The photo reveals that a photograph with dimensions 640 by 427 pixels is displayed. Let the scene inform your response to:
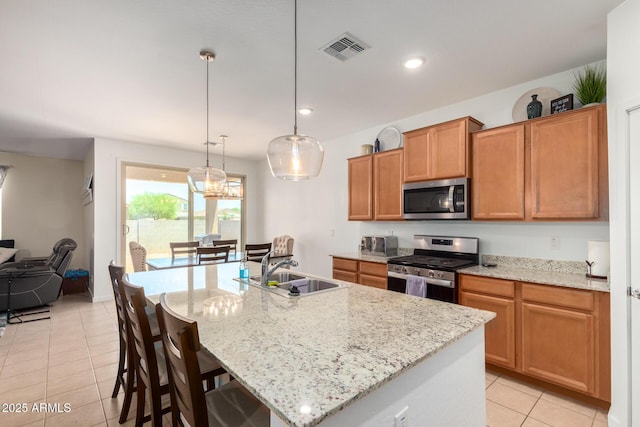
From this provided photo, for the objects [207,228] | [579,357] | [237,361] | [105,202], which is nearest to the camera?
[237,361]

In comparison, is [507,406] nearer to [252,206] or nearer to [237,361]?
[237,361]

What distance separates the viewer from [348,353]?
1109 mm

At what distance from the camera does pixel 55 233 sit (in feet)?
21.4

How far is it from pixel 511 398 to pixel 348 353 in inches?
82.5

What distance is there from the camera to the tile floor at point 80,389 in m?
2.11

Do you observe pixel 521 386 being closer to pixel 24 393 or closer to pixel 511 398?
pixel 511 398

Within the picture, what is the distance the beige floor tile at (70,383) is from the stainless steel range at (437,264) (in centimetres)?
296

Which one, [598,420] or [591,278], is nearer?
[598,420]

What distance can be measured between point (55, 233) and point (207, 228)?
133 inches

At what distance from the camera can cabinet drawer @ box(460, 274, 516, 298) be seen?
101 inches

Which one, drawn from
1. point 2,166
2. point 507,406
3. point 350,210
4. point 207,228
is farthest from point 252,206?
point 507,406

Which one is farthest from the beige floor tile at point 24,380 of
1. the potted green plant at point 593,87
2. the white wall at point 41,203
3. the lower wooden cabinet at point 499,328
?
the potted green plant at point 593,87

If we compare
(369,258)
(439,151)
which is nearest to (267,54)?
(439,151)

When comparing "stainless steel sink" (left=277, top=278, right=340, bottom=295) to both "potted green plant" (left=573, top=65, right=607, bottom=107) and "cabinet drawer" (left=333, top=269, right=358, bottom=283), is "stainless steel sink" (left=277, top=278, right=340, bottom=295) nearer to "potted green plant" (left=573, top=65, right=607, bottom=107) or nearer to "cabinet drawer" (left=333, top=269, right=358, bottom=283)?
"cabinet drawer" (left=333, top=269, right=358, bottom=283)
